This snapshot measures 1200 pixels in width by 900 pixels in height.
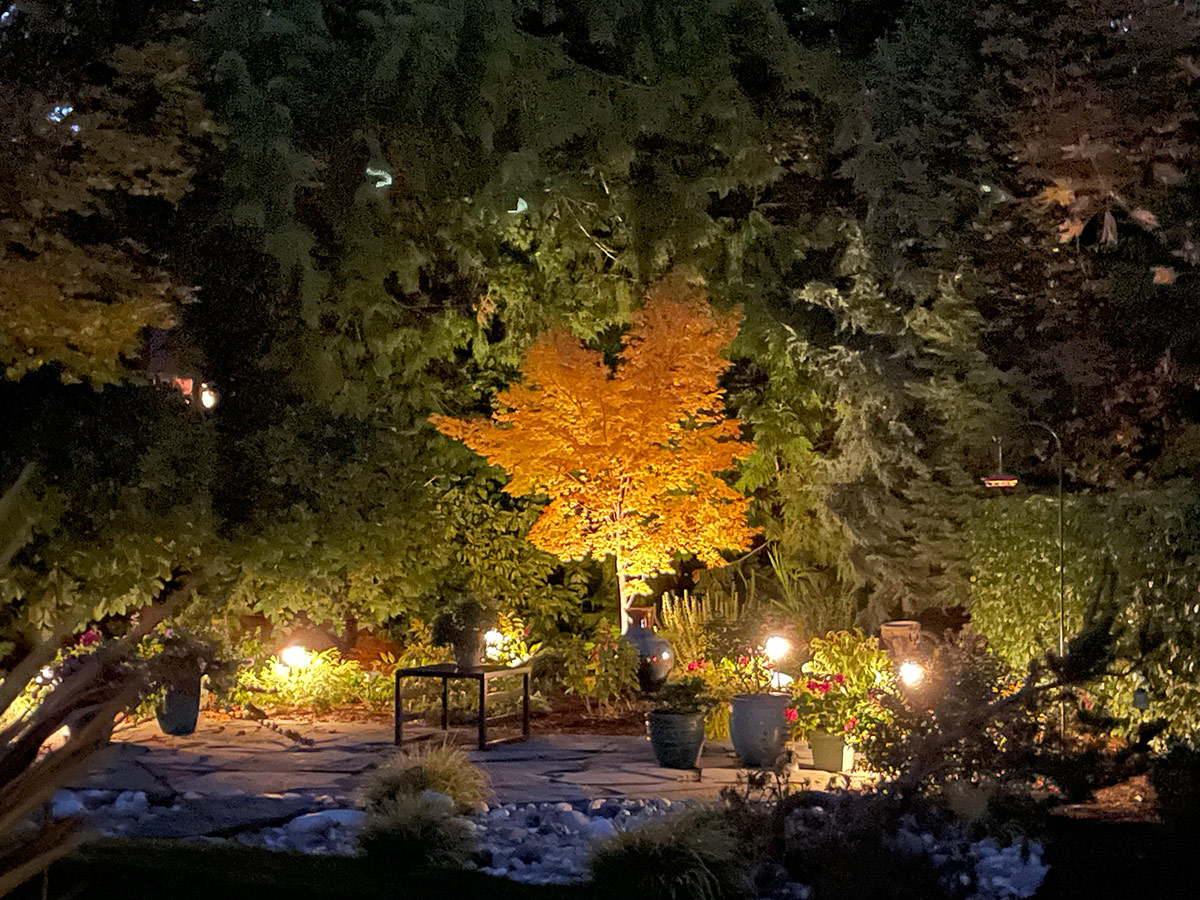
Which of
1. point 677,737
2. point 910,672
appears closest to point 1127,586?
point 910,672

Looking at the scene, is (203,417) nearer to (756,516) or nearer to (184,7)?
(184,7)

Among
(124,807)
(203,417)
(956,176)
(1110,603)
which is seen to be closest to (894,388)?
(956,176)

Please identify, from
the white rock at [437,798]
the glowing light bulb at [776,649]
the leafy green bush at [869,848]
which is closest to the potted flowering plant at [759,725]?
the glowing light bulb at [776,649]

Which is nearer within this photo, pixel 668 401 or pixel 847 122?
pixel 668 401

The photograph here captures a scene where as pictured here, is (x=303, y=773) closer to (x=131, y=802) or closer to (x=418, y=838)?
(x=131, y=802)

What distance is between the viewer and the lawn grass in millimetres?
5082

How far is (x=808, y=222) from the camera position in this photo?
1509 centimetres

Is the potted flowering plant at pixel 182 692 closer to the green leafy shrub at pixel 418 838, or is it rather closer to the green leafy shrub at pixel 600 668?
the green leafy shrub at pixel 600 668

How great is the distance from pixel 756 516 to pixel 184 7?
313 inches

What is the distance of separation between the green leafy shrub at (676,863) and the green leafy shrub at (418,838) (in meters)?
0.80

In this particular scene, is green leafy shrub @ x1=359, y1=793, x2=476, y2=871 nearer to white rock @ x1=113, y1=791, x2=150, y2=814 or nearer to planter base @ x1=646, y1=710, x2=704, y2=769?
white rock @ x1=113, y1=791, x2=150, y2=814

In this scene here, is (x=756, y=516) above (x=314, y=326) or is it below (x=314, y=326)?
below

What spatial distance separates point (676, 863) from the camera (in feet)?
A: 18.3

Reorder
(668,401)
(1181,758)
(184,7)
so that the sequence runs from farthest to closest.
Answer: (668,401), (184,7), (1181,758)
